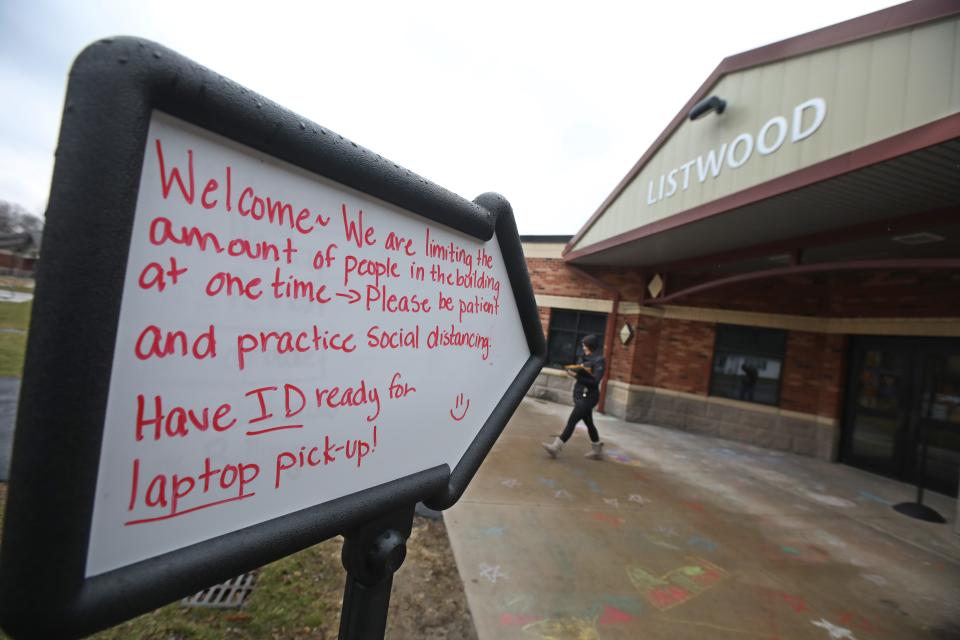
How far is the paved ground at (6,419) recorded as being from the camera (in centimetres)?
361

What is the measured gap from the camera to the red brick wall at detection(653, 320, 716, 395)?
27.8 ft

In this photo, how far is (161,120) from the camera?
22.2 inches

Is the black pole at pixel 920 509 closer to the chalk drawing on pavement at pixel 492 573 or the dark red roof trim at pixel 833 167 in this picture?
the dark red roof trim at pixel 833 167

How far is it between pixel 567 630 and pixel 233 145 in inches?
113

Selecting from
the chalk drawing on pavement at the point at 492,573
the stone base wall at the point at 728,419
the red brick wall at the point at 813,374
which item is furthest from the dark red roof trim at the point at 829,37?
the chalk drawing on pavement at the point at 492,573

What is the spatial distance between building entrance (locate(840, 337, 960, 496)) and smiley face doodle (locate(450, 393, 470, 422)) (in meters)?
7.59

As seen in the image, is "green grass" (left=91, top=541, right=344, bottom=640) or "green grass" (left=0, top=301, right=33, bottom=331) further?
"green grass" (left=0, top=301, right=33, bottom=331)

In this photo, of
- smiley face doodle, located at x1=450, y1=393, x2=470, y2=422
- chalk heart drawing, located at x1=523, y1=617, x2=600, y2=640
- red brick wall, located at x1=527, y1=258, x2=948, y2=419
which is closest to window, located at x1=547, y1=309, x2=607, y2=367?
red brick wall, located at x1=527, y1=258, x2=948, y2=419

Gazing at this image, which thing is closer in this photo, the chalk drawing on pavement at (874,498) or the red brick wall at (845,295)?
the chalk drawing on pavement at (874,498)

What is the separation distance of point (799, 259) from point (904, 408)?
9.76 feet

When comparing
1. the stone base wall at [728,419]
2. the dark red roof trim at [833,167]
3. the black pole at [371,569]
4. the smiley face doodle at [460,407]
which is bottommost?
the stone base wall at [728,419]

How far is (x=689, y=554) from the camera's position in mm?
3516

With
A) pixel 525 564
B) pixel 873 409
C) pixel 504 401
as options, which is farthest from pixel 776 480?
pixel 504 401

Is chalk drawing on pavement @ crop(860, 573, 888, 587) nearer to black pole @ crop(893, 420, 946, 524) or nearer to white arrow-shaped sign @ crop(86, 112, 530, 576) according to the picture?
black pole @ crop(893, 420, 946, 524)
